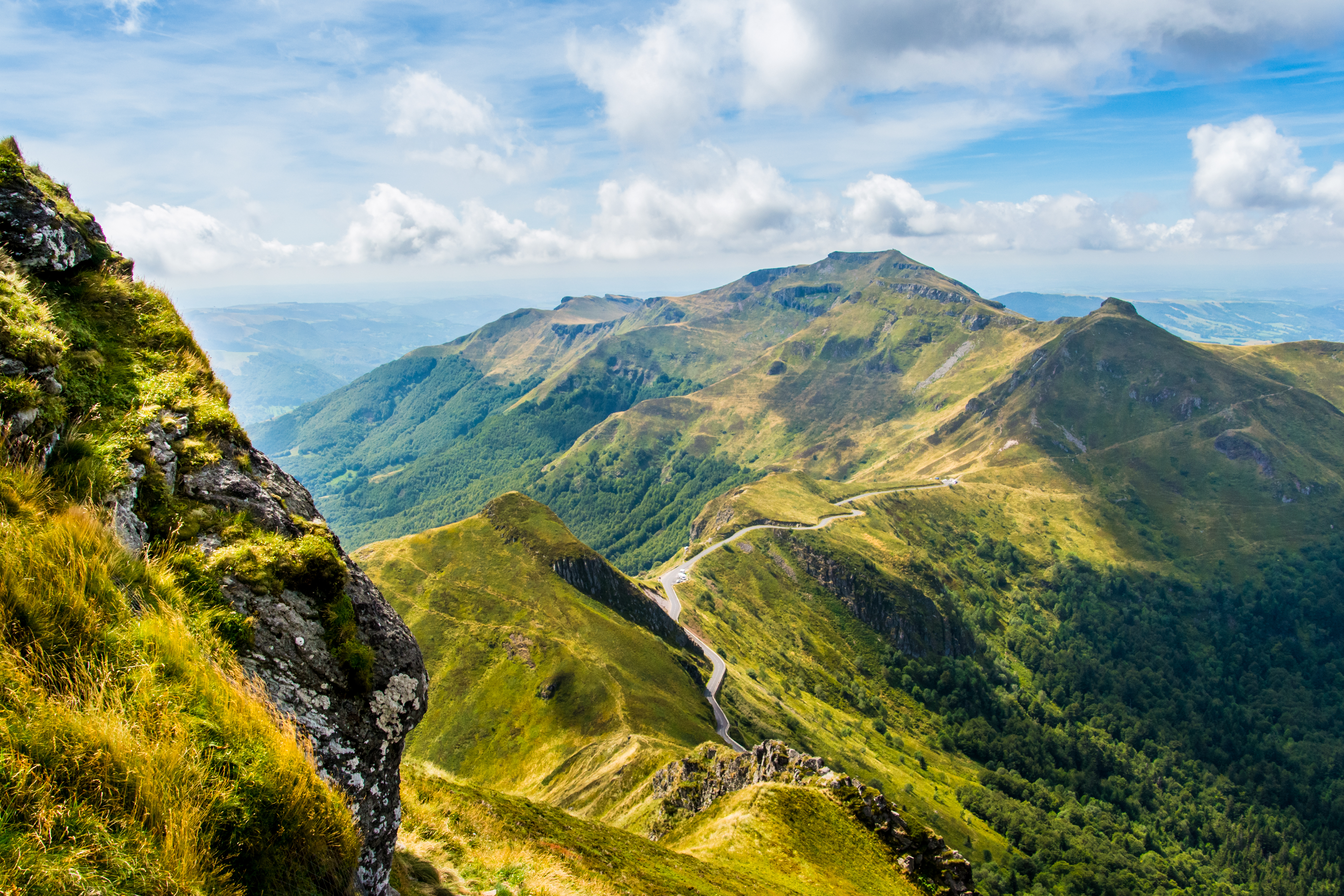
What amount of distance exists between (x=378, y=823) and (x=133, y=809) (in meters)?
8.80

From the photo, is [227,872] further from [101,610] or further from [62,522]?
[62,522]

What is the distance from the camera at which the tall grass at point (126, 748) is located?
492 cm

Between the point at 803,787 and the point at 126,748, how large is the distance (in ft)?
197

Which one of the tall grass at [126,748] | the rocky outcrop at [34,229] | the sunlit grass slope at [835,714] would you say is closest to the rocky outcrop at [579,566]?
the sunlit grass slope at [835,714]

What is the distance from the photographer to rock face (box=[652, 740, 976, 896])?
171 ft

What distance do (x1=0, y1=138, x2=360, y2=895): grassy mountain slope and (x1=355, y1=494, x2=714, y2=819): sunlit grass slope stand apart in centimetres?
7110

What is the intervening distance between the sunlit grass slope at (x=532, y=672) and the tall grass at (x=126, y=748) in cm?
7211

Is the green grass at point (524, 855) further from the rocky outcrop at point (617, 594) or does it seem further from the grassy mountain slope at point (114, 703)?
the rocky outcrop at point (617, 594)

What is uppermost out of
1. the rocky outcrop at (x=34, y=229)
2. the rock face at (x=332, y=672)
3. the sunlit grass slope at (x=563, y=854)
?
the rocky outcrop at (x=34, y=229)

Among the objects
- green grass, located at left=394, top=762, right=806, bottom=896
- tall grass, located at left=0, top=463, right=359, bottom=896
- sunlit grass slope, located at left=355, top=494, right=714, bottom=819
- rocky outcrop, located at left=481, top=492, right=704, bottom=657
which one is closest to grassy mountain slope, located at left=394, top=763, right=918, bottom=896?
green grass, located at left=394, top=762, right=806, bottom=896

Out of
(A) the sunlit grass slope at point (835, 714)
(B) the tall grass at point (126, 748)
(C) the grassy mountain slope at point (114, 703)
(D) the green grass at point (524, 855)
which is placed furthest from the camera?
(A) the sunlit grass slope at point (835, 714)

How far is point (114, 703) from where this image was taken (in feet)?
20.0

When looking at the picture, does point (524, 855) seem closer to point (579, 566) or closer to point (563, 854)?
point (563, 854)

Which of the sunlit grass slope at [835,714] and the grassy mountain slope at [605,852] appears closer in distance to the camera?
the grassy mountain slope at [605,852]
